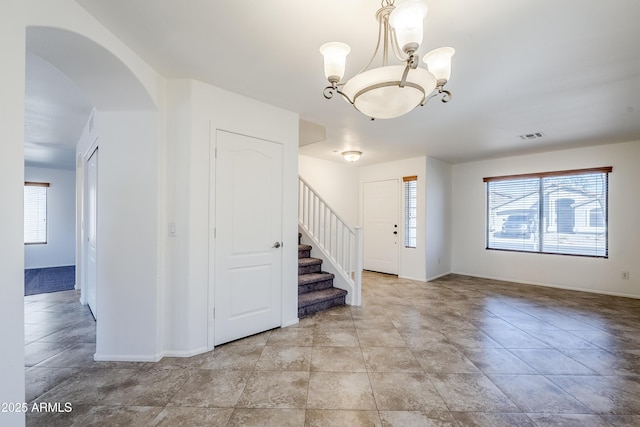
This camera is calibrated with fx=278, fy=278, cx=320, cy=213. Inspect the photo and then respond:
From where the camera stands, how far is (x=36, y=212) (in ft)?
22.4

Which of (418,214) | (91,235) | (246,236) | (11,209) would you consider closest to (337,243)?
(246,236)

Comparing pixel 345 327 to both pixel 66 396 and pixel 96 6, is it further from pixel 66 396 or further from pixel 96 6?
pixel 96 6

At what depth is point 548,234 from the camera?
5.16 m

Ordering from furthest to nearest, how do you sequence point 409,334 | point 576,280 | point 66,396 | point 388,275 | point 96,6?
1. point 388,275
2. point 576,280
3. point 409,334
4. point 66,396
5. point 96,6

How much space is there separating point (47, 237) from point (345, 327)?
8.05 m

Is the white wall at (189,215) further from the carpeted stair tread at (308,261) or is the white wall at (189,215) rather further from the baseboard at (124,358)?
the carpeted stair tread at (308,261)

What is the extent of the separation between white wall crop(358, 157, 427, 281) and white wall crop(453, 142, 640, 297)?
1.24 m

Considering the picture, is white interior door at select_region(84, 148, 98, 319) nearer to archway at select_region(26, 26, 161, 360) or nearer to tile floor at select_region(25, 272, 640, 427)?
tile floor at select_region(25, 272, 640, 427)

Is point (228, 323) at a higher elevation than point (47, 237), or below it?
below

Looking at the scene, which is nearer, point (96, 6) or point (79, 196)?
point (96, 6)

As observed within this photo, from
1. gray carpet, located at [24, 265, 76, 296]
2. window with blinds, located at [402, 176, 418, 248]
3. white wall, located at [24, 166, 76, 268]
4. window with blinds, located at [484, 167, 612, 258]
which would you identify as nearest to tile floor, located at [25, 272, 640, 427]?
gray carpet, located at [24, 265, 76, 296]

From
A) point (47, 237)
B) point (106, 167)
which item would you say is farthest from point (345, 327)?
point (47, 237)

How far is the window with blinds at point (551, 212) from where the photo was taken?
471 cm

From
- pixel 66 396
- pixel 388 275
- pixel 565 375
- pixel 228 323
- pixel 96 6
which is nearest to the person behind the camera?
pixel 96 6
